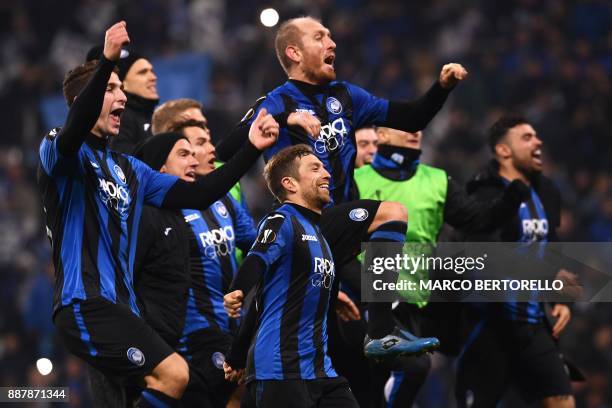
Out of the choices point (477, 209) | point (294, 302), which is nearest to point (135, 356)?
point (294, 302)

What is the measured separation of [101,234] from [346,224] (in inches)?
56.4

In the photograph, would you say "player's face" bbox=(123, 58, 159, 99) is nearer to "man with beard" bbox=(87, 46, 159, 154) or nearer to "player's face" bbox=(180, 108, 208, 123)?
"man with beard" bbox=(87, 46, 159, 154)

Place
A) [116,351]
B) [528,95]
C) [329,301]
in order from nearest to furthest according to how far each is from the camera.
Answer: [116,351] → [329,301] → [528,95]

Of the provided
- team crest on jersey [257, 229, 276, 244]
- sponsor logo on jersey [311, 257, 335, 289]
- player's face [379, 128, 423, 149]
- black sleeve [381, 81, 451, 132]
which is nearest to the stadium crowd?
Result: player's face [379, 128, 423, 149]

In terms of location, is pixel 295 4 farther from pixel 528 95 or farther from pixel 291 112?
pixel 291 112

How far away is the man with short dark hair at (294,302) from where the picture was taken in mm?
5953

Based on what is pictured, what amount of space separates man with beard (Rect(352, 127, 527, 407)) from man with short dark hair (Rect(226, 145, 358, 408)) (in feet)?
5.31

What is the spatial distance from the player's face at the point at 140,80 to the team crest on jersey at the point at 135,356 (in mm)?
2962

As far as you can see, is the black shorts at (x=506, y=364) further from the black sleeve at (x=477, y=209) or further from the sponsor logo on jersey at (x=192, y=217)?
the sponsor logo on jersey at (x=192, y=217)

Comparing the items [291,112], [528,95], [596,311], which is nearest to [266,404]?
[291,112]

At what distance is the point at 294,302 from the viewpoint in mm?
6059

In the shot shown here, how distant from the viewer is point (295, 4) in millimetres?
15250

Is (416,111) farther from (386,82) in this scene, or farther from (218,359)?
(386,82)

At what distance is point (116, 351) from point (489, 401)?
341cm
